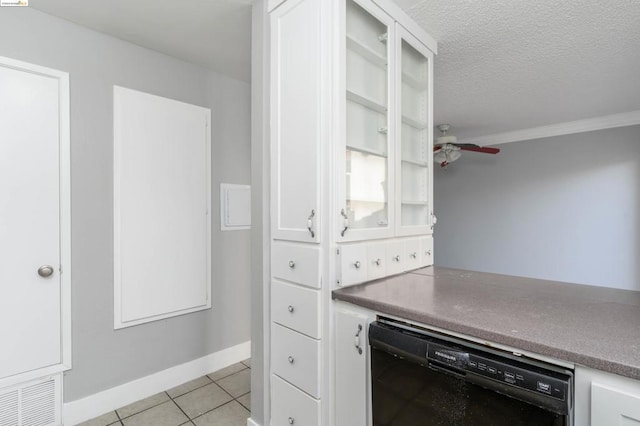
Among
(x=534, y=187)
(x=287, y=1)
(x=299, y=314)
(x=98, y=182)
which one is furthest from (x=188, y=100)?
(x=534, y=187)

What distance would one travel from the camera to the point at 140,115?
2.18m

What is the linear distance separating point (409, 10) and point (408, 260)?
1.43 meters

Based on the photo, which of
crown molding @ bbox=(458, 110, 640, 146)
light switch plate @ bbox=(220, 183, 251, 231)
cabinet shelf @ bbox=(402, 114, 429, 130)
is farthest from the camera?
crown molding @ bbox=(458, 110, 640, 146)

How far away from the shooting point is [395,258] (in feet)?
5.78

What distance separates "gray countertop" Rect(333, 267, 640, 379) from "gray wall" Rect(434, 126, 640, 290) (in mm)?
2874

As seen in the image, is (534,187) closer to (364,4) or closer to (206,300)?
(364,4)

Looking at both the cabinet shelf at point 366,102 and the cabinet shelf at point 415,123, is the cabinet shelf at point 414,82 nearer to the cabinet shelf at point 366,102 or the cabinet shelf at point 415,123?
the cabinet shelf at point 415,123

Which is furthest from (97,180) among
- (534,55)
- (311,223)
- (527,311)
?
(534,55)

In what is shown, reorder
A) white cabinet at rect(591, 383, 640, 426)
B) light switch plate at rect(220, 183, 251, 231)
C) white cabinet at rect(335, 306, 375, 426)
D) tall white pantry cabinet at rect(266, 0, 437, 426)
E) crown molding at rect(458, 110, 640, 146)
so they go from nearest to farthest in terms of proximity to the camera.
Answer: white cabinet at rect(591, 383, 640, 426), white cabinet at rect(335, 306, 375, 426), tall white pantry cabinet at rect(266, 0, 437, 426), light switch plate at rect(220, 183, 251, 231), crown molding at rect(458, 110, 640, 146)

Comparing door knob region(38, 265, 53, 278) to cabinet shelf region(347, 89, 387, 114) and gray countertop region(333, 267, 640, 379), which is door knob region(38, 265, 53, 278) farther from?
cabinet shelf region(347, 89, 387, 114)

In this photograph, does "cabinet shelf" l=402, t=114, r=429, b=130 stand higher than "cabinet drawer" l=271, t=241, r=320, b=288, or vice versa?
"cabinet shelf" l=402, t=114, r=429, b=130

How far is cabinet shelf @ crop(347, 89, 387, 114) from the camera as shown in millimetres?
1570

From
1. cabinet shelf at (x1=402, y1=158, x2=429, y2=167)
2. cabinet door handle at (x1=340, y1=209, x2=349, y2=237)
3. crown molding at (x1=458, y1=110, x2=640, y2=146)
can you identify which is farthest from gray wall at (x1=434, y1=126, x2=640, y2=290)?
cabinet door handle at (x1=340, y1=209, x2=349, y2=237)

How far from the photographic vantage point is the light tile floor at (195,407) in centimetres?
192
